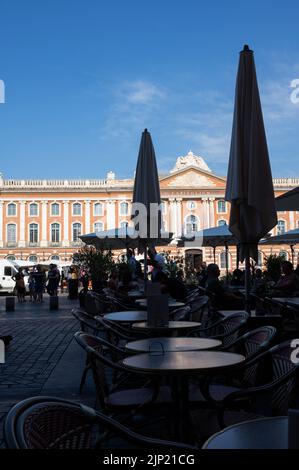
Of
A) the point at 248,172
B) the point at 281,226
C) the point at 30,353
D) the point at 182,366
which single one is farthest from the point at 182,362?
the point at 281,226

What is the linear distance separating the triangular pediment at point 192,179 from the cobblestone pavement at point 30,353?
132 ft

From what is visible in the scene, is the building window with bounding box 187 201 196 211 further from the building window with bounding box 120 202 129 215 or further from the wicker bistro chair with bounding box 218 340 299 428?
the wicker bistro chair with bounding box 218 340 299 428

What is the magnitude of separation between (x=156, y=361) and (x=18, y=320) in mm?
9626

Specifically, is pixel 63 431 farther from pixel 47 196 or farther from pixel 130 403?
pixel 47 196

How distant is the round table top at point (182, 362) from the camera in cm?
260

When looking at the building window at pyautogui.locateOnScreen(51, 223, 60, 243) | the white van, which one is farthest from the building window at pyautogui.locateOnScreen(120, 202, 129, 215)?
the white van

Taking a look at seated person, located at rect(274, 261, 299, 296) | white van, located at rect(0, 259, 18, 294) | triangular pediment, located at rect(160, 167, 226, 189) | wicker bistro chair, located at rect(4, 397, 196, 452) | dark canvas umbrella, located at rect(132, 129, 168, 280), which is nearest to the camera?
wicker bistro chair, located at rect(4, 397, 196, 452)

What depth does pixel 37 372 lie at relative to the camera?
5699 millimetres

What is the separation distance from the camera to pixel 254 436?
1683mm

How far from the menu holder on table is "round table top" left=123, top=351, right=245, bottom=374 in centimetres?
103

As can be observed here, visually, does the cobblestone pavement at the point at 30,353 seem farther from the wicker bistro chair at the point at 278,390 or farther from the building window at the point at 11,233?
the building window at the point at 11,233

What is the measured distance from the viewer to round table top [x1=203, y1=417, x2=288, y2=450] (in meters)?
1.61

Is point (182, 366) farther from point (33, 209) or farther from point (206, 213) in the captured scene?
point (33, 209)
